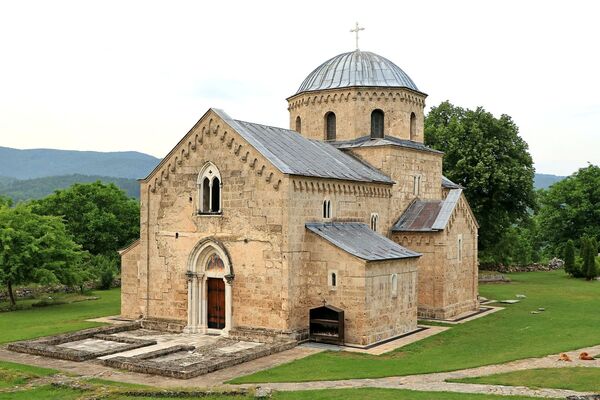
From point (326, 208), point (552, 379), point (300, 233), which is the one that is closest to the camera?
point (552, 379)

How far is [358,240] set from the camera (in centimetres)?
2902

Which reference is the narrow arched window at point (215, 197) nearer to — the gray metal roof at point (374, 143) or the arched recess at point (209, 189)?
the arched recess at point (209, 189)

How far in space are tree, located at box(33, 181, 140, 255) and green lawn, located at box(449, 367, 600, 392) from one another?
46.7 m

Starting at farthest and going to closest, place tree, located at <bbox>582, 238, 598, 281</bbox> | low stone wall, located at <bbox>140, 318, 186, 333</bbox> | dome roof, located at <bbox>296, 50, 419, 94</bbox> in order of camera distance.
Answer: tree, located at <bbox>582, 238, 598, 281</bbox>, dome roof, located at <bbox>296, 50, 419, 94</bbox>, low stone wall, located at <bbox>140, 318, 186, 333</bbox>

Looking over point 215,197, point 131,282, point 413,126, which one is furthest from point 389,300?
point 413,126

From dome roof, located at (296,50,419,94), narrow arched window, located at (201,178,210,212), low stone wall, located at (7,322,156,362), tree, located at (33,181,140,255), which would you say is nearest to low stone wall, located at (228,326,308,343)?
low stone wall, located at (7,322,156,362)

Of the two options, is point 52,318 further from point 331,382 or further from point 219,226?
point 331,382

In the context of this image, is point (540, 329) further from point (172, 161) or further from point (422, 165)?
point (172, 161)

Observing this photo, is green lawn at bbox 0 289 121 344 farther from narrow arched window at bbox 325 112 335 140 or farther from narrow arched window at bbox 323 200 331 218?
narrow arched window at bbox 325 112 335 140

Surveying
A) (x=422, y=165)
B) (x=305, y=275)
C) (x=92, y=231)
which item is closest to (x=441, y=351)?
(x=305, y=275)

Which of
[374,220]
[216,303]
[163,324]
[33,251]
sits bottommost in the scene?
[163,324]

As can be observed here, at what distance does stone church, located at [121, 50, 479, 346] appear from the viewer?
88.9 ft

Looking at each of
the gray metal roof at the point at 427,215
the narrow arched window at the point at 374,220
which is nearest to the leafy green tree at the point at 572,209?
the gray metal roof at the point at 427,215

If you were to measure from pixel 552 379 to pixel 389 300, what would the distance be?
9292 millimetres
